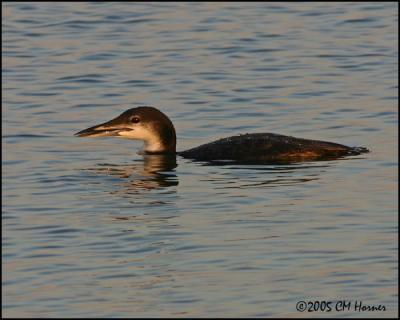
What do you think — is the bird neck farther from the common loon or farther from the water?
the water

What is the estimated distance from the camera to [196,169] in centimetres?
1880

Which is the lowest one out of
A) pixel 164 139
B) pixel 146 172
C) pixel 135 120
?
pixel 146 172

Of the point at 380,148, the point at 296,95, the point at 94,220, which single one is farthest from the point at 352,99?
the point at 94,220

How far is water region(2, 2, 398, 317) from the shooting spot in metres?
13.2

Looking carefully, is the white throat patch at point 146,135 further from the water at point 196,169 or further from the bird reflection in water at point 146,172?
the water at point 196,169

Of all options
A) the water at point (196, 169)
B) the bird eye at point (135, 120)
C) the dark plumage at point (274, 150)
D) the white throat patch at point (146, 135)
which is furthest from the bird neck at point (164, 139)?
the dark plumage at point (274, 150)

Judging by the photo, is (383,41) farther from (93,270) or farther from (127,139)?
(93,270)

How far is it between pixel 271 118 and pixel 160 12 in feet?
31.5

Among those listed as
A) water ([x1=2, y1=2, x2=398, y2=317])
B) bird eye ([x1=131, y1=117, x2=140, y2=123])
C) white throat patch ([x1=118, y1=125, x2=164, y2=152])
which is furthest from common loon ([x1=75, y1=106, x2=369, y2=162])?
bird eye ([x1=131, y1=117, x2=140, y2=123])

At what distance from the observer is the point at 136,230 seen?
15266mm

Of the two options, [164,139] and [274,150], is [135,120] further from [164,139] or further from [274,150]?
[274,150]

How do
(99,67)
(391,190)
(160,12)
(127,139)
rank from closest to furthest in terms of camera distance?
1. (391,190)
2. (127,139)
3. (99,67)
4. (160,12)

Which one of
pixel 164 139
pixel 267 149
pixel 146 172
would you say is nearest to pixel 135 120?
pixel 164 139

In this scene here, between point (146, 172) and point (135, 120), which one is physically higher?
point (135, 120)
